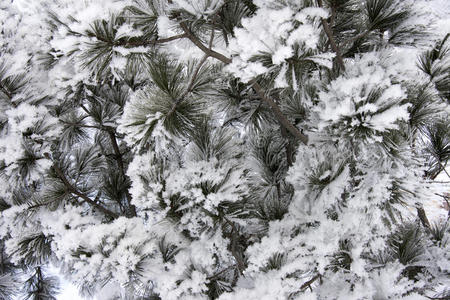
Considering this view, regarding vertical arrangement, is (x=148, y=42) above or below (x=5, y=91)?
above

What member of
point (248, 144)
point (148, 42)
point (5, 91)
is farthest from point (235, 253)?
point (5, 91)

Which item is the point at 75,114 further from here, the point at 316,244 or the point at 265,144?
the point at 316,244

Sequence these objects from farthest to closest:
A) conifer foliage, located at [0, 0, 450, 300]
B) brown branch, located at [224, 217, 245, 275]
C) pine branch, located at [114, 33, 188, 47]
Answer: brown branch, located at [224, 217, 245, 275] → pine branch, located at [114, 33, 188, 47] → conifer foliage, located at [0, 0, 450, 300]

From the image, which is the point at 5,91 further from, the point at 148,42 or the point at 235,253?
the point at 235,253

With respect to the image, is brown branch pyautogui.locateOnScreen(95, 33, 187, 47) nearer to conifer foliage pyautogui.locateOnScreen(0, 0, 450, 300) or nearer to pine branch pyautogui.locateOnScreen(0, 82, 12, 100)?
conifer foliage pyautogui.locateOnScreen(0, 0, 450, 300)

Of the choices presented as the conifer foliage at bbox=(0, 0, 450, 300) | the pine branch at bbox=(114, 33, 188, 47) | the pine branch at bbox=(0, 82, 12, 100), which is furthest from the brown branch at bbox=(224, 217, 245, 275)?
the pine branch at bbox=(0, 82, 12, 100)

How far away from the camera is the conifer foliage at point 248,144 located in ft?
3.47

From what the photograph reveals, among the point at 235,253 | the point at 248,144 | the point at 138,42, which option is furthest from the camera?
the point at 248,144

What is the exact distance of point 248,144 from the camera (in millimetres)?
1774

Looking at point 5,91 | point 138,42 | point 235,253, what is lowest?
point 235,253

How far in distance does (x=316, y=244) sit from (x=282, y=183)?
505mm

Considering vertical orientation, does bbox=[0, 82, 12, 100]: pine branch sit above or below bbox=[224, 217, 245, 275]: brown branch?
above

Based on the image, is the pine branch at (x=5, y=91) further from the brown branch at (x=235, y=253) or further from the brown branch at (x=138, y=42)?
the brown branch at (x=235, y=253)

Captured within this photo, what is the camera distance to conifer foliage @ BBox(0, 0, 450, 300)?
1.06 meters
